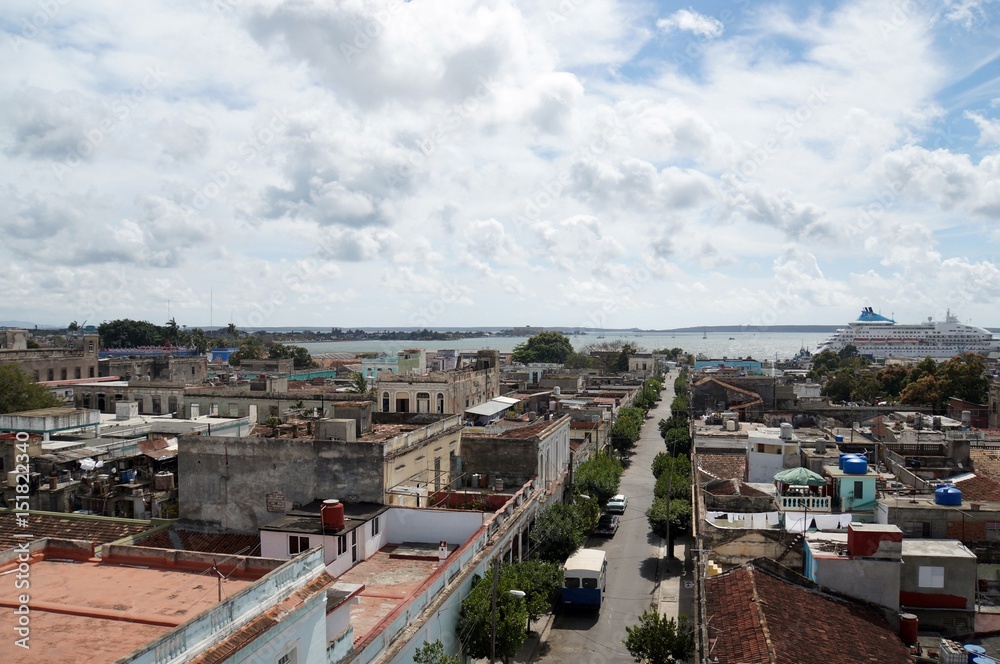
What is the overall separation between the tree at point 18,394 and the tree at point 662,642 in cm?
4075

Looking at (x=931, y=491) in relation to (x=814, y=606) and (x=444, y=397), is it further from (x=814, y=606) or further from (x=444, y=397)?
(x=444, y=397)

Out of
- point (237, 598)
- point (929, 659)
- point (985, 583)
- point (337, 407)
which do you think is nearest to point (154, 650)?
point (237, 598)

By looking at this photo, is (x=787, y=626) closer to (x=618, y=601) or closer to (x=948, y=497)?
(x=948, y=497)

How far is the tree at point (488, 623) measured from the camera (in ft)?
65.3

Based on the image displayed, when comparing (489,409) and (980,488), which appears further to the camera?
(489,409)

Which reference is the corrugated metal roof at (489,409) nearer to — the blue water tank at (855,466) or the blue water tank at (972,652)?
the blue water tank at (855,466)

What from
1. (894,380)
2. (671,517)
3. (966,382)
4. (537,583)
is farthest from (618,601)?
(894,380)

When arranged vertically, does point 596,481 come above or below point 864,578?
below

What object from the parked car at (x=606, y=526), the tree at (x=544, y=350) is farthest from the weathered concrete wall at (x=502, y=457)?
the tree at (x=544, y=350)

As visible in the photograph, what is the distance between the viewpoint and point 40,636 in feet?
35.0

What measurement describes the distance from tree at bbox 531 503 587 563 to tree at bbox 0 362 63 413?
33913 millimetres

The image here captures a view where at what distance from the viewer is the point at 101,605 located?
39.5 ft

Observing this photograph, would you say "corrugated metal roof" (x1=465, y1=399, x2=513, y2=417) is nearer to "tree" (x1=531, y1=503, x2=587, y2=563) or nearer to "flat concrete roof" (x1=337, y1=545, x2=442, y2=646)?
A: "tree" (x1=531, y1=503, x2=587, y2=563)

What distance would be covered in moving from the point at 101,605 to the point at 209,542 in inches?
446
